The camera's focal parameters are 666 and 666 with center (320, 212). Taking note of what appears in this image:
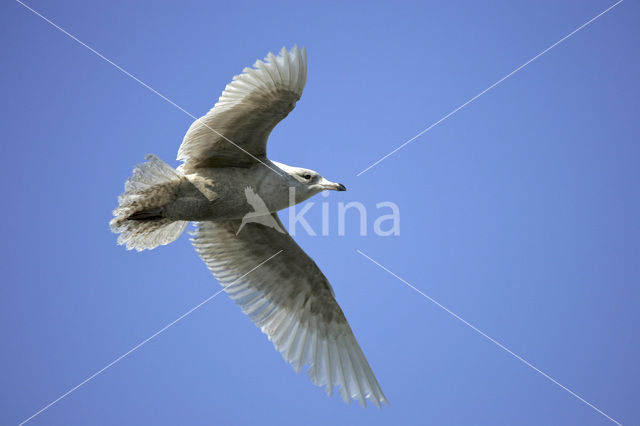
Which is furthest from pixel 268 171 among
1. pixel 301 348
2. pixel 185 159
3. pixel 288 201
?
pixel 301 348

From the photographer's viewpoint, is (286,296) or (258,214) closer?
(258,214)

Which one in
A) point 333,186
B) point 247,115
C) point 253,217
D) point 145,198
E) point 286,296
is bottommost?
point 286,296

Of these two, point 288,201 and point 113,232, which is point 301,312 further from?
point 113,232

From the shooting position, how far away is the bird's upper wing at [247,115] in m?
6.04

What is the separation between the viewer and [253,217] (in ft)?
23.0

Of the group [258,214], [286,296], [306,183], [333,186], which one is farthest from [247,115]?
[286,296]

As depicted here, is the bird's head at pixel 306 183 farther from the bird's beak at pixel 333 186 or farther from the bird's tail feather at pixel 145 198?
the bird's tail feather at pixel 145 198

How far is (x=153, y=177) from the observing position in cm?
607

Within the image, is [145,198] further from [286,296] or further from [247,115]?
[286,296]

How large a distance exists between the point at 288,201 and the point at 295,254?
911 millimetres

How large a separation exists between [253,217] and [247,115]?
1.26 metres

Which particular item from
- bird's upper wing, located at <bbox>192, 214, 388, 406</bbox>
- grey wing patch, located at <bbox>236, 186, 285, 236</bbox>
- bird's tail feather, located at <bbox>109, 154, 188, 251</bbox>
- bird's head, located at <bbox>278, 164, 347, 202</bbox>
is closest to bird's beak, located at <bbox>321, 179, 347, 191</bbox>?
bird's head, located at <bbox>278, 164, 347, 202</bbox>

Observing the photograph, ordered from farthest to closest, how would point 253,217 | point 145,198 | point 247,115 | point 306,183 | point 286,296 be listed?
point 286,296, point 253,217, point 306,183, point 247,115, point 145,198

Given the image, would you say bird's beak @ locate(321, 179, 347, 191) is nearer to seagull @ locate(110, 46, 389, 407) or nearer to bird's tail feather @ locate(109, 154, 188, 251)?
seagull @ locate(110, 46, 389, 407)
